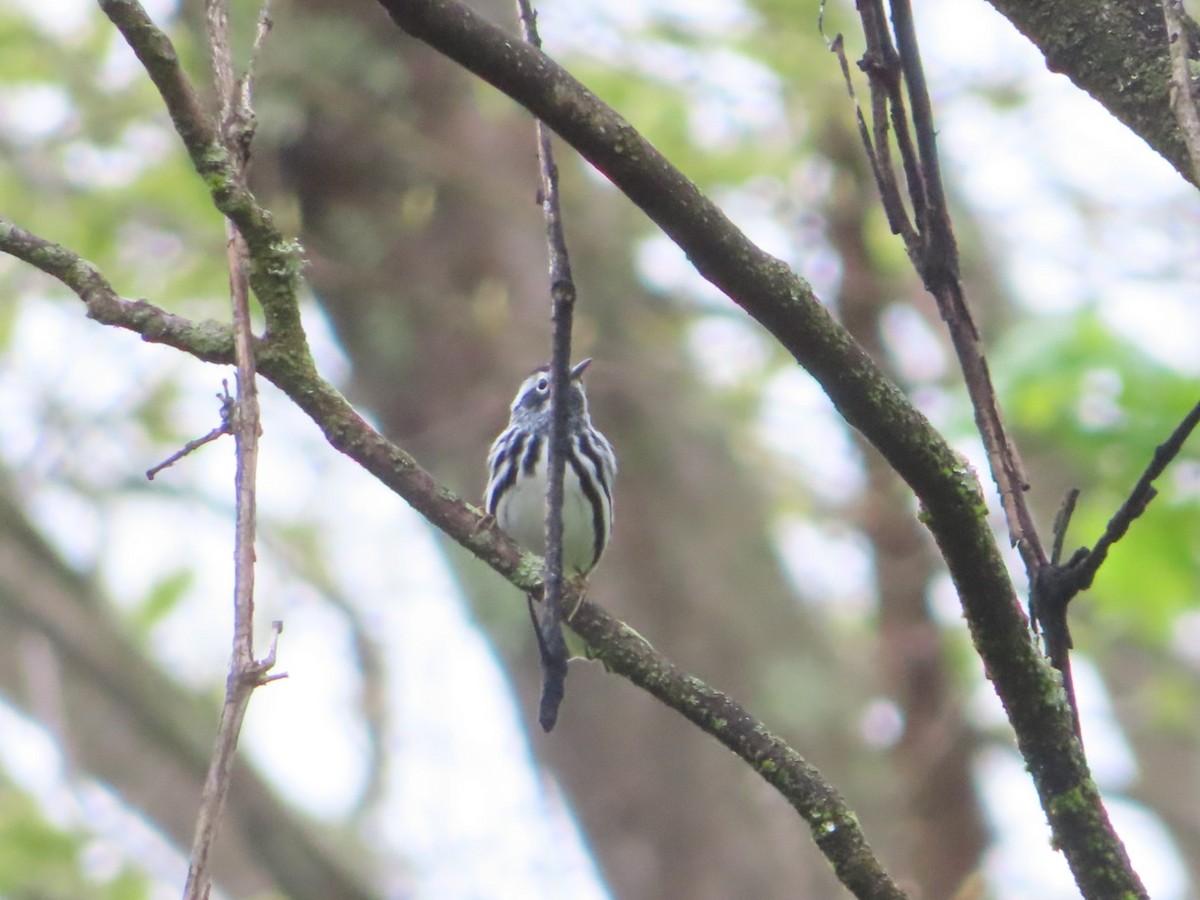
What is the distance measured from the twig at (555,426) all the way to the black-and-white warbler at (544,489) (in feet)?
8.10

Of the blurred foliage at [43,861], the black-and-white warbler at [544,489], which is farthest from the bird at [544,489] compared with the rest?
the blurred foliage at [43,861]

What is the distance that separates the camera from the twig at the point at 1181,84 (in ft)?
5.10

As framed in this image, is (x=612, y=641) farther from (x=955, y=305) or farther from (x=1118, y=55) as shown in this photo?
(x=1118, y=55)

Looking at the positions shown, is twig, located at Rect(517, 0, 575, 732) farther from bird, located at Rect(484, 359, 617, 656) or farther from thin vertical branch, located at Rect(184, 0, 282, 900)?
bird, located at Rect(484, 359, 617, 656)

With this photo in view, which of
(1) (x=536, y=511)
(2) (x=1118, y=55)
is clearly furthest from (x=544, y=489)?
(2) (x=1118, y=55)

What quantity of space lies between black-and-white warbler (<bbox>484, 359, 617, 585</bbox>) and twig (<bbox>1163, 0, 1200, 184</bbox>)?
2.61m

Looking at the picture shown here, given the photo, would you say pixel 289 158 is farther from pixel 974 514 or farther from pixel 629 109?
pixel 974 514

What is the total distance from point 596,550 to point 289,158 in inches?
91.4

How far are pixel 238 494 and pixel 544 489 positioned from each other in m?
2.72

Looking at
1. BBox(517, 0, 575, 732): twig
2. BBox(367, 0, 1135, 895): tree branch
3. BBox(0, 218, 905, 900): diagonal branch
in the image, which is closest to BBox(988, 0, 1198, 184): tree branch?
BBox(367, 0, 1135, 895): tree branch

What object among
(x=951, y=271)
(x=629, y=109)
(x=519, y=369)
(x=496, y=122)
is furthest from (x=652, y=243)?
A: (x=951, y=271)

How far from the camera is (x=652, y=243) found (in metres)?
8.00

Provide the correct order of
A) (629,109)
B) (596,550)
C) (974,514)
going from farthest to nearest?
(629,109) → (596,550) → (974,514)

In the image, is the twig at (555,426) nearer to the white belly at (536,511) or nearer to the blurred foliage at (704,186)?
the white belly at (536,511)
